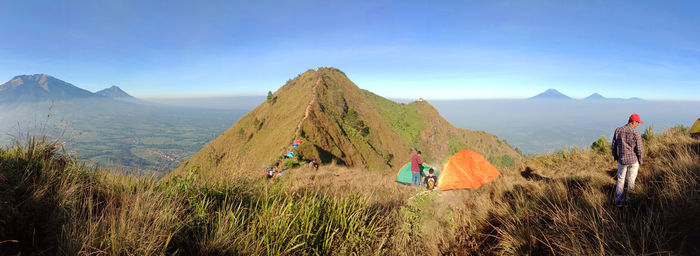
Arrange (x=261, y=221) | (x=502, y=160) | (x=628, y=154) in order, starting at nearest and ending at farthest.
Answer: (x=261, y=221) → (x=628, y=154) → (x=502, y=160)

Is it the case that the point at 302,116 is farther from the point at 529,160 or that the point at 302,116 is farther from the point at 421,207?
the point at 421,207

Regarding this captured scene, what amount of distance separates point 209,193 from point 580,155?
11124 mm

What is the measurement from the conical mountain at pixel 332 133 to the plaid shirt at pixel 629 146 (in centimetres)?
526

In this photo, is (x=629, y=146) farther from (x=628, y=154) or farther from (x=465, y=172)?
(x=465, y=172)

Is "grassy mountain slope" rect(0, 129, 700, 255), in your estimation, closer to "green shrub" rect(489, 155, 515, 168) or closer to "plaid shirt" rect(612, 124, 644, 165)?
"plaid shirt" rect(612, 124, 644, 165)

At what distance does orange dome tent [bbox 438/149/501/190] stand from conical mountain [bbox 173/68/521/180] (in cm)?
145

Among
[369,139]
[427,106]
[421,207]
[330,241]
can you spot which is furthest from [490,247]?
[427,106]

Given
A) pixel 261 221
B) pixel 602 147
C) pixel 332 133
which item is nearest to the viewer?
pixel 261 221

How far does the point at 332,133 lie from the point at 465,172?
34695 millimetres

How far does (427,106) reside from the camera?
346 ft

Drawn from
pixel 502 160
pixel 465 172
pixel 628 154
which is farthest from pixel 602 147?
pixel 502 160

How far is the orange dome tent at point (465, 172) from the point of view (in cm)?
1040

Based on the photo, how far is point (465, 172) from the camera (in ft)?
35.0

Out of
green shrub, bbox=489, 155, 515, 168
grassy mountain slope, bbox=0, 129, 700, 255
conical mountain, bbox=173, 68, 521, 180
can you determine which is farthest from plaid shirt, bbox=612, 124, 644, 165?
green shrub, bbox=489, 155, 515, 168
